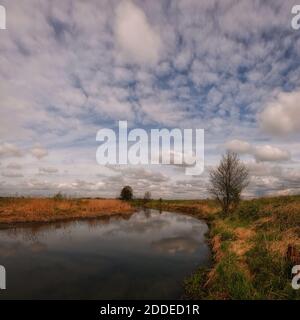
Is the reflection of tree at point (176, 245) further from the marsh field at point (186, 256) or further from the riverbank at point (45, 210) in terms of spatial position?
the riverbank at point (45, 210)

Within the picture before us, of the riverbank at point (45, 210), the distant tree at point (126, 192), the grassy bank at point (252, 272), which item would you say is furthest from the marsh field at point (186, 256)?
the distant tree at point (126, 192)

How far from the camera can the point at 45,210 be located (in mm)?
26500

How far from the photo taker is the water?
27.3 ft

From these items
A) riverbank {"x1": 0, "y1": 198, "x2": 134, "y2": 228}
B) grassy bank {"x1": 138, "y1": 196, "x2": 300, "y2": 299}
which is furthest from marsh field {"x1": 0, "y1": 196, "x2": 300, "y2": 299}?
riverbank {"x1": 0, "y1": 198, "x2": 134, "y2": 228}

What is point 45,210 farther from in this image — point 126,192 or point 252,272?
point 126,192

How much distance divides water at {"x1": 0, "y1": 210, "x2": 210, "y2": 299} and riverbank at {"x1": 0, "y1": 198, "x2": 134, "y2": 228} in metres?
4.37

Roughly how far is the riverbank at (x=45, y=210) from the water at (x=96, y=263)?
4370 millimetres

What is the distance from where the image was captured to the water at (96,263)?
8.34m

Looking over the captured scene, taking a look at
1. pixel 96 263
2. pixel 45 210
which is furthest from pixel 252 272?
pixel 45 210

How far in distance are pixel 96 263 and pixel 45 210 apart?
1734 cm
